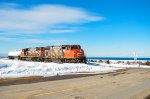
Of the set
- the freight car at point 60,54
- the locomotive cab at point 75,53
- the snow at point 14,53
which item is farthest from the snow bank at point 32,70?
the snow at point 14,53

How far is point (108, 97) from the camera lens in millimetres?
11062

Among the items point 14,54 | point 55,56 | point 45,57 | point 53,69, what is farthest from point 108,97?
point 14,54

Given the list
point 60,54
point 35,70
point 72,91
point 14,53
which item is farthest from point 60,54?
point 72,91

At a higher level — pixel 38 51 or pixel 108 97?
pixel 38 51

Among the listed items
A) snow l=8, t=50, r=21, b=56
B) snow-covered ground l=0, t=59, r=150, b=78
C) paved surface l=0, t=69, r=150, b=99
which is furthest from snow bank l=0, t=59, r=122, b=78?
snow l=8, t=50, r=21, b=56

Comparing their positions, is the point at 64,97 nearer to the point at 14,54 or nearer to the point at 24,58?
the point at 24,58

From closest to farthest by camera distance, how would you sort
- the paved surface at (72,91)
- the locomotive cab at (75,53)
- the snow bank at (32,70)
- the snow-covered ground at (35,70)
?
1. the paved surface at (72,91)
2. the snow bank at (32,70)
3. the snow-covered ground at (35,70)
4. the locomotive cab at (75,53)

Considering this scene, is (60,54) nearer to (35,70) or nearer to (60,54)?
(60,54)

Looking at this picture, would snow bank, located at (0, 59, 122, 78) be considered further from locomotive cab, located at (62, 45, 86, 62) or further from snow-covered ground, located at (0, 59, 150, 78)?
locomotive cab, located at (62, 45, 86, 62)

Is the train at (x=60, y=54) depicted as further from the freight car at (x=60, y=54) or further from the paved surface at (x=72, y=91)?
the paved surface at (x=72, y=91)

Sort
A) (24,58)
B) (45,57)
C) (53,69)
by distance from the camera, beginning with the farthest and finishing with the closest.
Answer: (24,58) < (45,57) < (53,69)

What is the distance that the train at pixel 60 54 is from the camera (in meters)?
47.3

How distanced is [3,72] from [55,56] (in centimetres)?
2896

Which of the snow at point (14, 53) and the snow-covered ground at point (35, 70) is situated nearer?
the snow-covered ground at point (35, 70)
